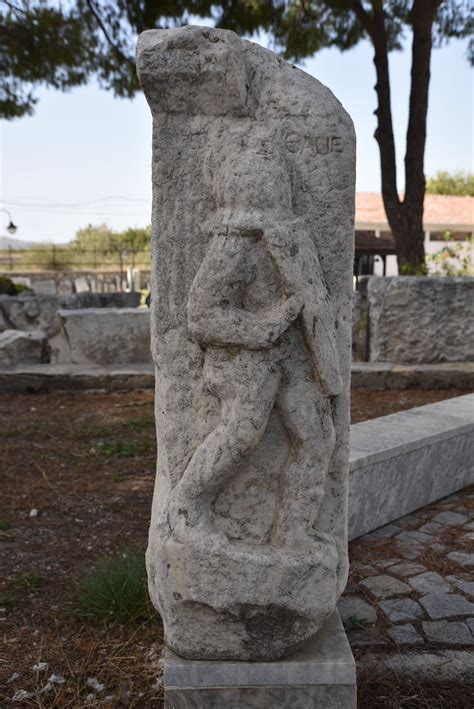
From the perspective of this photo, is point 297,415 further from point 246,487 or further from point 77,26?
point 77,26

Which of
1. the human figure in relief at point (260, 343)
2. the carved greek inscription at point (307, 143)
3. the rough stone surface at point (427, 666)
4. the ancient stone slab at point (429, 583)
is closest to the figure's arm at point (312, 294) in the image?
the human figure in relief at point (260, 343)

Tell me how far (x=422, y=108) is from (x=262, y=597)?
8092mm

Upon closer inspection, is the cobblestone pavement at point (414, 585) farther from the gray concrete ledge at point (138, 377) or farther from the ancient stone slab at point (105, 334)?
the ancient stone slab at point (105, 334)

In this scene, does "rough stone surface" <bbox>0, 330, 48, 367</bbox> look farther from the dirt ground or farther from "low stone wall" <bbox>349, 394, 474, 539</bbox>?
"low stone wall" <bbox>349, 394, 474, 539</bbox>

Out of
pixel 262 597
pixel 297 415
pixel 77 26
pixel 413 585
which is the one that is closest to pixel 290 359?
pixel 297 415

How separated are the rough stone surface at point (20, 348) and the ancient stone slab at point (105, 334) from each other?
1.03 feet

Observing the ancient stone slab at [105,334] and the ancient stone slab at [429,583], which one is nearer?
the ancient stone slab at [429,583]

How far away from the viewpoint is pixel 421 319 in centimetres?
670

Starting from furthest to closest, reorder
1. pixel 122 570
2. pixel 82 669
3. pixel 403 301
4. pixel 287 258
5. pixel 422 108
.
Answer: pixel 422 108 → pixel 403 301 → pixel 122 570 → pixel 82 669 → pixel 287 258

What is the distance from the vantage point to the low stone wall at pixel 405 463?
3492 mm

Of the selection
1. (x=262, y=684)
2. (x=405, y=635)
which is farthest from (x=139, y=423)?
(x=262, y=684)

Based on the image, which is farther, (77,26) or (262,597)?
(77,26)

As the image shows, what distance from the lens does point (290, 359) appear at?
198cm

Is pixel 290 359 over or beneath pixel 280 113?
beneath
